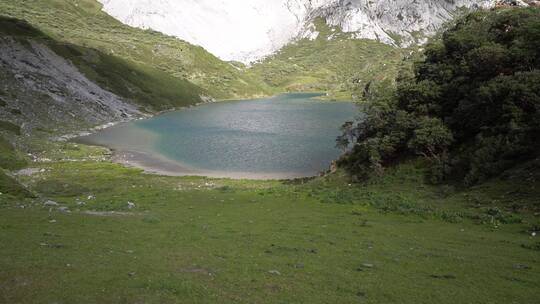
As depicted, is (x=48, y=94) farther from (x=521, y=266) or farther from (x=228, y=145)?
(x=521, y=266)

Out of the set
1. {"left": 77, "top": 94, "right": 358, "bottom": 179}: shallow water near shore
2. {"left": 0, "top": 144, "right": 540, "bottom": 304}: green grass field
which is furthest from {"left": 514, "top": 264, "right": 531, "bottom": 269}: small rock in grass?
{"left": 77, "top": 94, "right": 358, "bottom": 179}: shallow water near shore

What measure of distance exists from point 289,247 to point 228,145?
89175 mm

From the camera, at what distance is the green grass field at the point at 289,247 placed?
52.2 ft

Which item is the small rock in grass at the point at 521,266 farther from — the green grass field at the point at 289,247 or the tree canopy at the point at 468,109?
the tree canopy at the point at 468,109

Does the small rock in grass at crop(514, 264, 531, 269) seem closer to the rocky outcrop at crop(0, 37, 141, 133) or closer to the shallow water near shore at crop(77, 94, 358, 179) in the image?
the shallow water near shore at crop(77, 94, 358, 179)

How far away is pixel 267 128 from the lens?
484ft

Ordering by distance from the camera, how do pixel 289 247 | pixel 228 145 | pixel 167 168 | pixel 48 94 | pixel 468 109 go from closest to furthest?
pixel 289 247 < pixel 468 109 < pixel 167 168 < pixel 228 145 < pixel 48 94

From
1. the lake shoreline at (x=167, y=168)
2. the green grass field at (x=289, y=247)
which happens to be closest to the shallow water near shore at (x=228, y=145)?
the lake shoreline at (x=167, y=168)

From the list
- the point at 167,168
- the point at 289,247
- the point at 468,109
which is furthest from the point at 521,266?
the point at 167,168

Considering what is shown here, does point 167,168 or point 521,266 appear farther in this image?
point 167,168

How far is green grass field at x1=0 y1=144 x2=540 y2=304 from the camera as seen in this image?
15.9m

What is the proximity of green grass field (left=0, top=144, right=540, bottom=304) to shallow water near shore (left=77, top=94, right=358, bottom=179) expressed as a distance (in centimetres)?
3624

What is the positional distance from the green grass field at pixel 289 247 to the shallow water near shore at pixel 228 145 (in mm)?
36240

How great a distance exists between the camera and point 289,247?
24.5 m
